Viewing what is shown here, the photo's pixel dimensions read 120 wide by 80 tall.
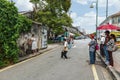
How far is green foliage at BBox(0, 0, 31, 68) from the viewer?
59.5 feet

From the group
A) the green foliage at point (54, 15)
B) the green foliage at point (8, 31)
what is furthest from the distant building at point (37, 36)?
the green foliage at point (54, 15)

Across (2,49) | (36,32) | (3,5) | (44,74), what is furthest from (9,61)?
(36,32)

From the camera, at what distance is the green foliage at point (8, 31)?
18.1 metres

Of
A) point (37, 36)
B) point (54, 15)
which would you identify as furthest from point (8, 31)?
point (54, 15)

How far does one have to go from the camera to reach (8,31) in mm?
18859

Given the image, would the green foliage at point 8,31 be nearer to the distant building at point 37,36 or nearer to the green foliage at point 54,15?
the distant building at point 37,36

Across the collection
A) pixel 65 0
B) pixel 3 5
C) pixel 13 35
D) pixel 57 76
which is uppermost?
pixel 65 0

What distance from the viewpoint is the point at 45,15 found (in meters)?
52.3

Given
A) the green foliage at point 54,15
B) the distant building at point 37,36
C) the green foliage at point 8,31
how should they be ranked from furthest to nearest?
the green foliage at point 54,15 < the distant building at point 37,36 < the green foliage at point 8,31

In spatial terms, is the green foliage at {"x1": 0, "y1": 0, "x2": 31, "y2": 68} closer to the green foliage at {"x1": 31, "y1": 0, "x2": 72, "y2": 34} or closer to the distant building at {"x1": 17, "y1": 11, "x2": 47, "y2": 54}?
the distant building at {"x1": 17, "y1": 11, "x2": 47, "y2": 54}

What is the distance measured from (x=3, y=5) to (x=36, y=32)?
13.5 m

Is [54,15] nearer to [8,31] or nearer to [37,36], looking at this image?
[37,36]

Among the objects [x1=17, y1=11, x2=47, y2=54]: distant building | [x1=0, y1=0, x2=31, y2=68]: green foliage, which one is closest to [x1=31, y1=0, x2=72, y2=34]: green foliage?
[x1=17, y1=11, x2=47, y2=54]: distant building

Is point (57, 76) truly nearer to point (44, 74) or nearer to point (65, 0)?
point (44, 74)
